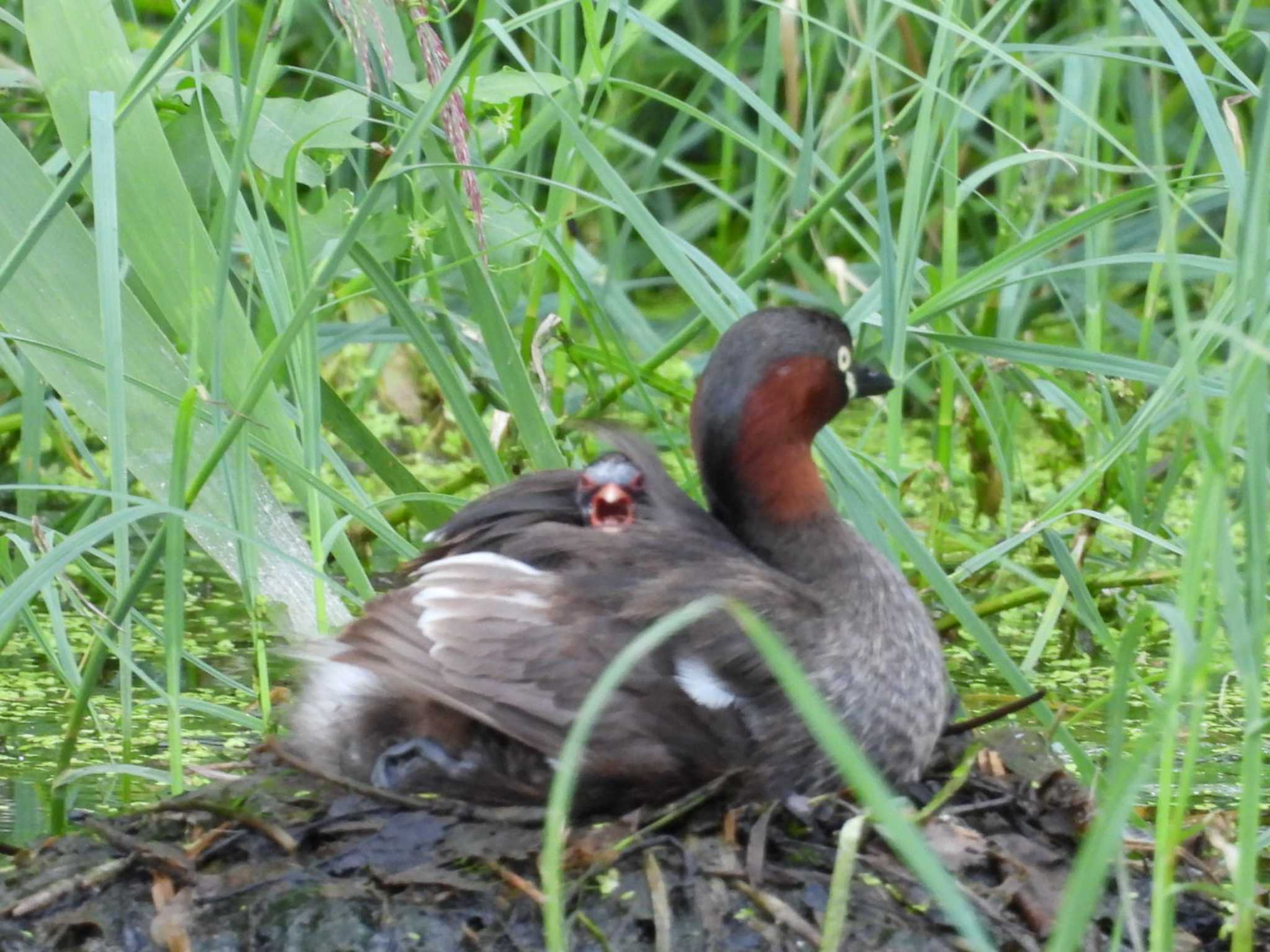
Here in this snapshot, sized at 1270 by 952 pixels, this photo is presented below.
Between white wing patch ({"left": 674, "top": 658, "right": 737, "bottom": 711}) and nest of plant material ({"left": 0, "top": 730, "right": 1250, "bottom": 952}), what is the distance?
124mm

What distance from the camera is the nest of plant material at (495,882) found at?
2.65m

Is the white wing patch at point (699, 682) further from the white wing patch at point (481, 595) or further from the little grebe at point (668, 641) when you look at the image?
the white wing patch at point (481, 595)

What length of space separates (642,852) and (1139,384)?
1.95 metres

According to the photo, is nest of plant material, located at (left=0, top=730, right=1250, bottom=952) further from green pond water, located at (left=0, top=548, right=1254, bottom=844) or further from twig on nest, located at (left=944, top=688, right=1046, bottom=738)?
green pond water, located at (left=0, top=548, right=1254, bottom=844)

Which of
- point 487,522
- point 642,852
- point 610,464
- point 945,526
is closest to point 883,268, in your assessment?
point 610,464

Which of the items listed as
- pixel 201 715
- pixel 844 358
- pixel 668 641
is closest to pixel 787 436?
pixel 844 358

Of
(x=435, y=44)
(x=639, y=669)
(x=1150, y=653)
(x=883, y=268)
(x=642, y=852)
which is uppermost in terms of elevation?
(x=435, y=44)

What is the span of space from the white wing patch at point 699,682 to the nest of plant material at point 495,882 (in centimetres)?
12

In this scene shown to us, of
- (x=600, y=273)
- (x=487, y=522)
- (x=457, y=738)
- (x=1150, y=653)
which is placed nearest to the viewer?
(x=457, y=738)

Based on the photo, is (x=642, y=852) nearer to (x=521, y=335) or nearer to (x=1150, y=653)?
(x=521, y=335)

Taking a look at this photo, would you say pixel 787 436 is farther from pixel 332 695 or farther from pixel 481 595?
pixel 332 695

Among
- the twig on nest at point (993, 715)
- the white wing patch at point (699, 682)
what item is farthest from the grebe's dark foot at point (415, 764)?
the twig on nest at point (993, 715)

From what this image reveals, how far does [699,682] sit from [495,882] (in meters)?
0.41

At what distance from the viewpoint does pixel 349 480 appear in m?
3.42
